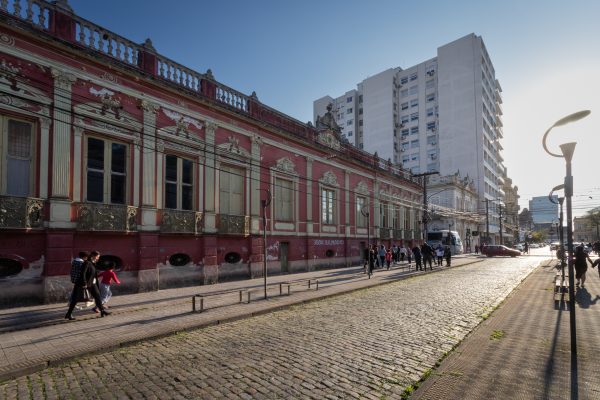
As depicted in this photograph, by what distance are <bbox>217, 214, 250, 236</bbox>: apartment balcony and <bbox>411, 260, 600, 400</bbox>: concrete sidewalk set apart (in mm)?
11648

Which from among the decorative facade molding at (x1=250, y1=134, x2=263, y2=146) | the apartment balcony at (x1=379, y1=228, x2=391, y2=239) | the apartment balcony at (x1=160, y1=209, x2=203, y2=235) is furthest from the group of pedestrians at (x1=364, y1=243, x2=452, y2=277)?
the apartment balcony at (x1=160, y1=209, x2=203, y2=235)

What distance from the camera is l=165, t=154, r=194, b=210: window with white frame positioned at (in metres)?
15.4

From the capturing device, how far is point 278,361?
19.2 feet

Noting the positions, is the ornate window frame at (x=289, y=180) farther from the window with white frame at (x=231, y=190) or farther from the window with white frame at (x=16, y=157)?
the window with white frame at (x=16, y=157)

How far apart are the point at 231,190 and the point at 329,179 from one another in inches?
356

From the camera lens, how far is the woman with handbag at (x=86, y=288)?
894 cm

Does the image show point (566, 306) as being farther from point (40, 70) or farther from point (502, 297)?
point (40, 70)

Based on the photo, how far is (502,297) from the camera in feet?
40.7

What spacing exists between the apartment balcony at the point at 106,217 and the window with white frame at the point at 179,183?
6.31 feet

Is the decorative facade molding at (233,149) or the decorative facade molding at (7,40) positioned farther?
the decorative facade molding at (233,149)

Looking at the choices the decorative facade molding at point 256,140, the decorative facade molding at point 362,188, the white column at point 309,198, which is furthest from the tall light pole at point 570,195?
the decorative facade molding at point 362,188

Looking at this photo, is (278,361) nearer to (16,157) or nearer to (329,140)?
(16,157)

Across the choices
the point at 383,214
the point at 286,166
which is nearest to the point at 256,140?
the point at 286,166

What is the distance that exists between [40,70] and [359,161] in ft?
69.9
